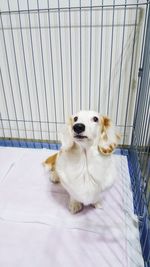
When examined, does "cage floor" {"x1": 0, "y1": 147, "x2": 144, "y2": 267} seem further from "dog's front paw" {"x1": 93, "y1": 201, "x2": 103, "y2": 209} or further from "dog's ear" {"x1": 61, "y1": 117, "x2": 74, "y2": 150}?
"dog's ear" {"x1": 61, "y1": 117, "x2": 74, "y2": 150}

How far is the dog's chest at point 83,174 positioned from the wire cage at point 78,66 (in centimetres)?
24

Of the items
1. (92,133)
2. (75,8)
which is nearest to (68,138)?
(92,133)

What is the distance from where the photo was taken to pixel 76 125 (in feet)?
2.06

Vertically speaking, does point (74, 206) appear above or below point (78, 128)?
below

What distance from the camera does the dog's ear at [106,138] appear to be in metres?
0.71

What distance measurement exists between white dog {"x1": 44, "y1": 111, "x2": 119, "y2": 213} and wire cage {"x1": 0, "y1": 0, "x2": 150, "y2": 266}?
0.22 meters

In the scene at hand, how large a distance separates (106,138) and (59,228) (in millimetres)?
405

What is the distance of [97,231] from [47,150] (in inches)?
26.2

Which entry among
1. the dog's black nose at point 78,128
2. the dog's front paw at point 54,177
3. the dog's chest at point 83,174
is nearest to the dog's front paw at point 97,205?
the dog's chest at point 83,174

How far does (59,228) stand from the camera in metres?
0.78

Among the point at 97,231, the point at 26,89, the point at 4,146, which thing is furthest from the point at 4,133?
the point at 97,231

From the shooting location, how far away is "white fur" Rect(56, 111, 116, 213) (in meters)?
0.72

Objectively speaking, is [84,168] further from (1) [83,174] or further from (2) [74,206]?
(2) [74,206]

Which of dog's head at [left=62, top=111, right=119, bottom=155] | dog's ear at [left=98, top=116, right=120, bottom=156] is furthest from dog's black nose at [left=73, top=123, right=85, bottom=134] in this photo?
dog's ear at [left=98, top=116, right=120, bottom=156]
